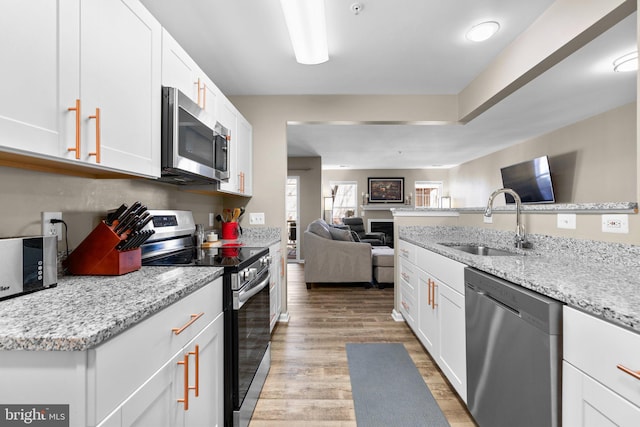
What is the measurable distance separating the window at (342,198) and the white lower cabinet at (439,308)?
18.9 feet

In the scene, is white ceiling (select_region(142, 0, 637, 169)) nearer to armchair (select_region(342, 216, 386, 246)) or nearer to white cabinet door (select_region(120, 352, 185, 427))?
white cabinet door (select_region(120, 352, 185, 427))

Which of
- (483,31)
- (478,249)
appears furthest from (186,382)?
(483,31)

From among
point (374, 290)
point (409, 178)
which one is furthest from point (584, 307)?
point (409, 178)

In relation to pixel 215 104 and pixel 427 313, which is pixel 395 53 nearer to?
pixel 215 104

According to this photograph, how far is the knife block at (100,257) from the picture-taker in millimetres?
1170

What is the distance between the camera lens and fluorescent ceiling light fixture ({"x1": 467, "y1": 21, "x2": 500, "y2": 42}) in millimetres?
1904

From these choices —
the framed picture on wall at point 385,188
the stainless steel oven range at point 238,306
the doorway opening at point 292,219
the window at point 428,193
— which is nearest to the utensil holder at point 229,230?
the stainless steel oven range at point 238,306

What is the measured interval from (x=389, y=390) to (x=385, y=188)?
6.94m

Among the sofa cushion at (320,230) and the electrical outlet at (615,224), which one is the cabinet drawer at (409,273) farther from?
the sofa cushion at (320,230)

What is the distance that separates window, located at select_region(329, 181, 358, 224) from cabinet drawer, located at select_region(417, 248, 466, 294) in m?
6.12

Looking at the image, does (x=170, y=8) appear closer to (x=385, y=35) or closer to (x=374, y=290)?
(x=385, y=35)

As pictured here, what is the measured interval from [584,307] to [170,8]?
2448 millimetres

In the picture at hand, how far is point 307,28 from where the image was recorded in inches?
71.2

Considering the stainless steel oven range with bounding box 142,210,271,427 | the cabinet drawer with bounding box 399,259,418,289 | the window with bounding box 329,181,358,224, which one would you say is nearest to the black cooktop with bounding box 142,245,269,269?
the stainless steel oven range with bounding box 142,210,271,427
